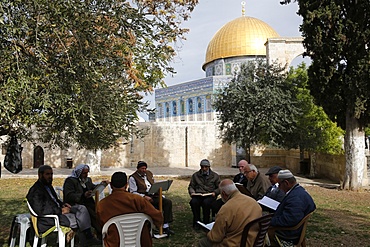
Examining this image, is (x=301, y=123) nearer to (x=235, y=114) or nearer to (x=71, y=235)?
(x=235, y=114)

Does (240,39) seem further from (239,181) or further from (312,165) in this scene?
(239,181)

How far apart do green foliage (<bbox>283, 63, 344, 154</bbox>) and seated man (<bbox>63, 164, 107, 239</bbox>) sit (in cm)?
1130

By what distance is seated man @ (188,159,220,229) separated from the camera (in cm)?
688

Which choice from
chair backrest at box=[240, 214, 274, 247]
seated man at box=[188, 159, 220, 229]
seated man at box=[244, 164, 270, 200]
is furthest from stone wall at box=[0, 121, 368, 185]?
chair backrest at box=[240, 214, 274, 247]

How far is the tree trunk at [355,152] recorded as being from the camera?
12.2 meters

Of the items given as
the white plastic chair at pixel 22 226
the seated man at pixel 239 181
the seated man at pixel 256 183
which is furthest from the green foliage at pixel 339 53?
the white plastic chair at pixel 22 226

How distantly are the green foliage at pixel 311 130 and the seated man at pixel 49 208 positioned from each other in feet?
39.4

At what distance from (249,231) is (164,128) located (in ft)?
72.9

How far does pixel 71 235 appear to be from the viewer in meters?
5.04

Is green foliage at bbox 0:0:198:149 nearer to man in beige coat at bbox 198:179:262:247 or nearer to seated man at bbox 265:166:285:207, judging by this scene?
man in beige coat at bbox 198:179:262:247

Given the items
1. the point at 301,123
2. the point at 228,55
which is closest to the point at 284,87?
the point at 301,123

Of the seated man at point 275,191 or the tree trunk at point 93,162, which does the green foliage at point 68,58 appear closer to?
the seated man at point 275,191

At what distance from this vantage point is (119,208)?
3.69m

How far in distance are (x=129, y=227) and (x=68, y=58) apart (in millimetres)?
1964
